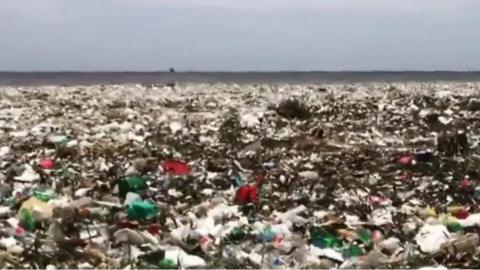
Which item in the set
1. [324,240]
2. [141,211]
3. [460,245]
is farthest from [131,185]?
[460,245]

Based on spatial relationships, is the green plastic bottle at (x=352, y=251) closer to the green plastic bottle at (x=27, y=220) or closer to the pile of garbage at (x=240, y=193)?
the pile of garbage at (x=240, y=193)

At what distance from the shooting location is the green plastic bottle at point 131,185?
6.97 metres

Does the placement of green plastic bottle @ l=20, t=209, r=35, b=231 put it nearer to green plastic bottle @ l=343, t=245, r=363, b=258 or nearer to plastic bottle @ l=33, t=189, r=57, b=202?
plastic bottle @ l=33, t=189, r=57, b=202

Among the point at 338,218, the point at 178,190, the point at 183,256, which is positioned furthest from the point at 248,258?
the point at 178,190

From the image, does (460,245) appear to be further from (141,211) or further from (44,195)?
(44,195)

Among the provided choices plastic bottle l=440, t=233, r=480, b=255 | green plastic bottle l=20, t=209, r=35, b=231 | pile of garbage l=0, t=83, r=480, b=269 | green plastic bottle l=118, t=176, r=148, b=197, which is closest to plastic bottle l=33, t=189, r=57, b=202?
pile of garbage l=0, t=83, r=480, b=269

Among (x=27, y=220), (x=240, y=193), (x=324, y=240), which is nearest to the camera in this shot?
(x=324, y=240)

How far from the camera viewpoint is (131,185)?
23.0 ft

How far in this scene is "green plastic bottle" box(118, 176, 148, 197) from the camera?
697 centimetres

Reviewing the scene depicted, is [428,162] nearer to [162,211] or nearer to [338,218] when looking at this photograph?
[338,218]

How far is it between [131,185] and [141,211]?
1.07 metres

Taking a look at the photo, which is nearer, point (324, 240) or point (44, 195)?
point (324, 240)

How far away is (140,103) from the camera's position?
18531mm

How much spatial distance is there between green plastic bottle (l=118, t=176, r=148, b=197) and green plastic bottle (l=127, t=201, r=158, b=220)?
0.88 meters
